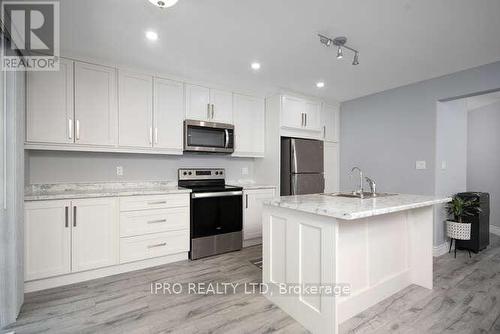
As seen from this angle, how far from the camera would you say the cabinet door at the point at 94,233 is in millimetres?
2379

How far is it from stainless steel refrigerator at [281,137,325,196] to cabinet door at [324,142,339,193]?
0.41 meters

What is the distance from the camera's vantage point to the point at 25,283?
2.21 m

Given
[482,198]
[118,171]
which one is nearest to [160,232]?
[118,171]

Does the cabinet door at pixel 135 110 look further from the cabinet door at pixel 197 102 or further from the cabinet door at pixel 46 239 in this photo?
the cabinet door at pixel 46 239

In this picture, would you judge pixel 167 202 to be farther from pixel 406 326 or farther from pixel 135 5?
pixel 406 326

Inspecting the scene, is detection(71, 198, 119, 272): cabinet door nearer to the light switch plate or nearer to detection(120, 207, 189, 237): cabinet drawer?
detection(120, 207, 189, 237): cabinet drawer

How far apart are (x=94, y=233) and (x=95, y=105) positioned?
4.51 feet

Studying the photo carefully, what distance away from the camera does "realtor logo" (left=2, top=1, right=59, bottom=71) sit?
173cm

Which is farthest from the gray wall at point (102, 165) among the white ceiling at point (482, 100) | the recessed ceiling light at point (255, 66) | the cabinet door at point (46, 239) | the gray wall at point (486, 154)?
the gray wall at point (486, 154)

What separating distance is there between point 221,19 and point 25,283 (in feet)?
9.52

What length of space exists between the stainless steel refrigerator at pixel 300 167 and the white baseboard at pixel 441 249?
1.68 m

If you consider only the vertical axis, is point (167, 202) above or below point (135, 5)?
below

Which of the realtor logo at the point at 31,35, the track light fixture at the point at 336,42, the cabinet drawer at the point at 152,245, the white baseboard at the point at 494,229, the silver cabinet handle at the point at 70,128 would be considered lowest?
the white baseboard at the point at 494,229

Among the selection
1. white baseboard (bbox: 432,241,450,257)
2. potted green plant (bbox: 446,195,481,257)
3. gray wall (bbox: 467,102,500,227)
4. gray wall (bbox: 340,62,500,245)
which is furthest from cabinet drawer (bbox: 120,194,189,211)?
gray wall (bbox: 467,102,500,227)
